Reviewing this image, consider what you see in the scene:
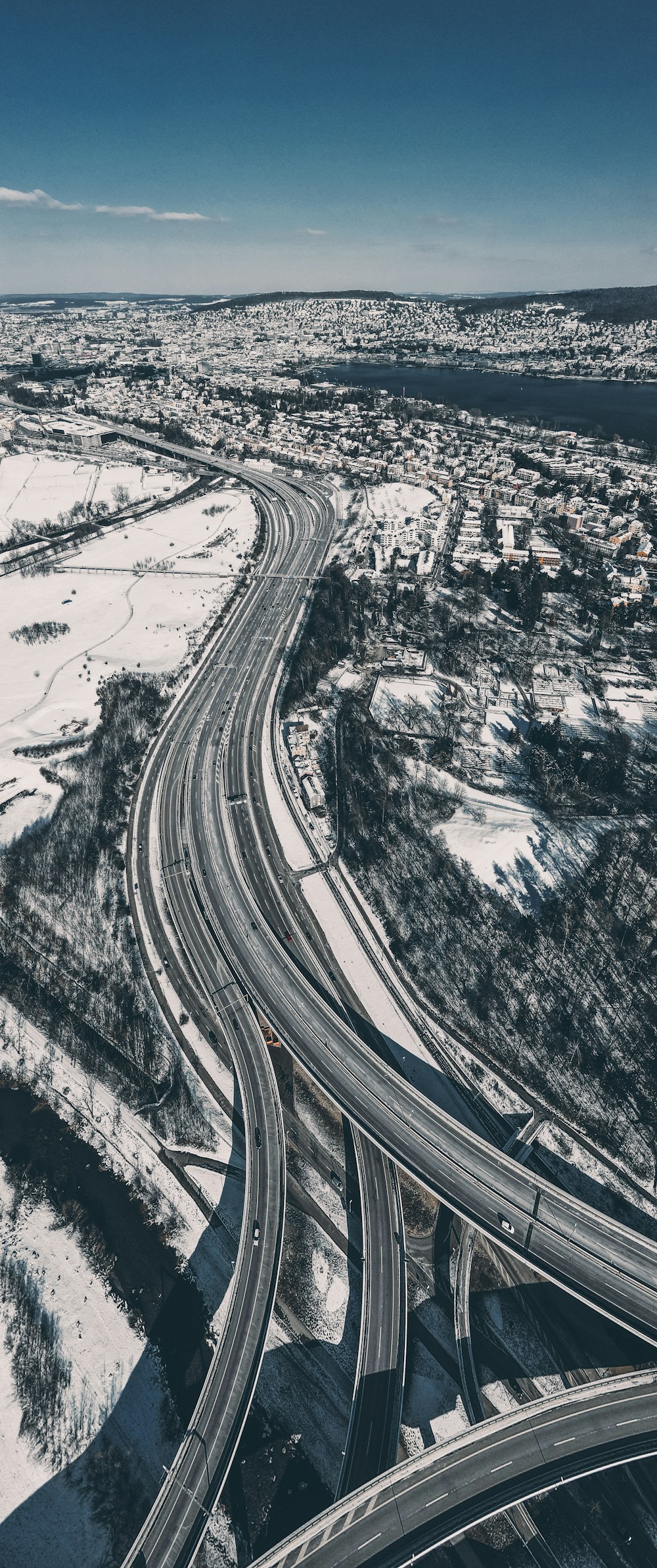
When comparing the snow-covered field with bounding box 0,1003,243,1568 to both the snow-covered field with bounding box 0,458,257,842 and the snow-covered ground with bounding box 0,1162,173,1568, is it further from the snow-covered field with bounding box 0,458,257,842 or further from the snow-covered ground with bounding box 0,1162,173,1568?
the snow-covered field with bounding box 0,458,257,842

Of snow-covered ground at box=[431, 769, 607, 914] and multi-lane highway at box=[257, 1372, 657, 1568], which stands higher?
snow-covered ground at box=[431, 769, 607, 914]

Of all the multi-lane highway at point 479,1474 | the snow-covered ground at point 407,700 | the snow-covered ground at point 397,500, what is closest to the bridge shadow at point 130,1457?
the multi-lane highway at point 479,1474

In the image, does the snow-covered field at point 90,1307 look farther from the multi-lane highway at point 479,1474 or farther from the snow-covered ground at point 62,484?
the snow-covered ground at point 62,484

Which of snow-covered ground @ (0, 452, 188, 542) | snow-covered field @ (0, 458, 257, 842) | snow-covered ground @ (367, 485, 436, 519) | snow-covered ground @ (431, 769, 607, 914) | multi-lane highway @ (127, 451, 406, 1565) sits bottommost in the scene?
multi-lane highway @ (127, 451, 406, 1565)

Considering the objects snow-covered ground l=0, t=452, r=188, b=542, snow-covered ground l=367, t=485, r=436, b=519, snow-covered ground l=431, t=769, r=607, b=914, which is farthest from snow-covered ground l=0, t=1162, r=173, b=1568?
snow-covered ground l=0, t=452, r=188, b=542

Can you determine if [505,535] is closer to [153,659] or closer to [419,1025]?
[153,659]

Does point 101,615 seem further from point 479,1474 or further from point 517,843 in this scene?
point 479,1474

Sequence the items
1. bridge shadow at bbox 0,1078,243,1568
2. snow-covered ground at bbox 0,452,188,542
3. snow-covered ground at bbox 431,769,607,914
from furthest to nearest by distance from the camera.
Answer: snow-covered ground at bbox 0,452,188,542 → snow-covered ground at bbox 431,769,607,914 → bridge shadow at bbox 0,1078,243,1568

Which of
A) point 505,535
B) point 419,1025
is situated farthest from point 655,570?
point 419,1025
